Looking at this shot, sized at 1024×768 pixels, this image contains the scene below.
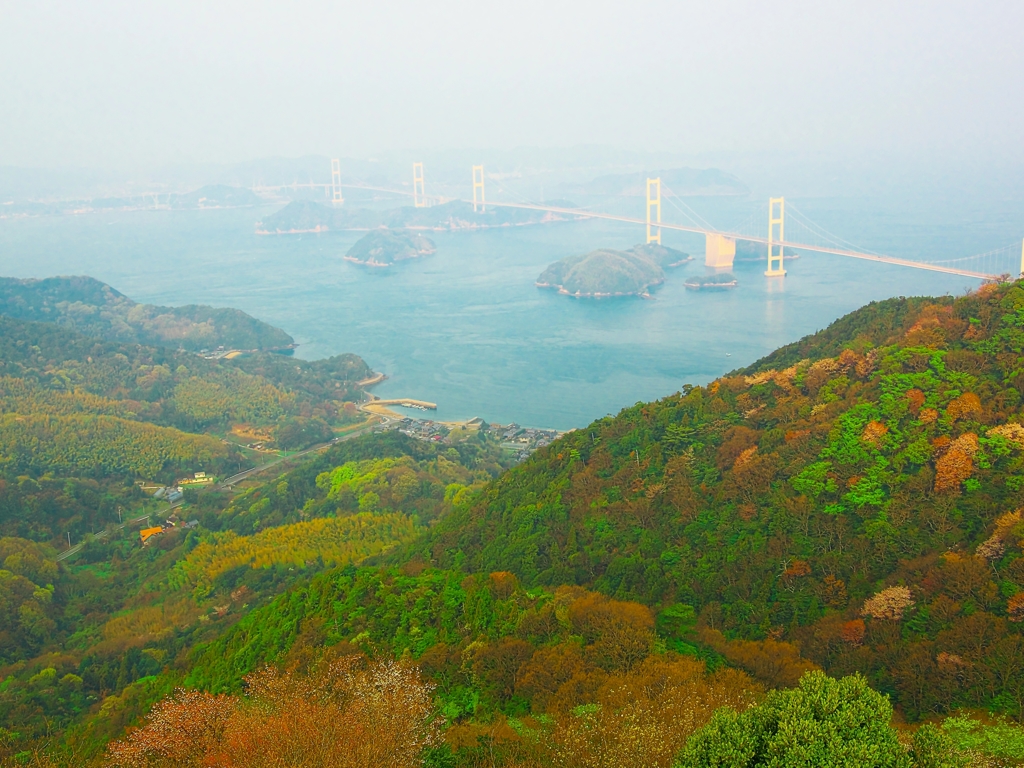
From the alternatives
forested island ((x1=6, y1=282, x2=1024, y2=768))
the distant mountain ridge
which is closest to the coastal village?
forested island ((x1=6, y1=282, x2=1024, y2=768))

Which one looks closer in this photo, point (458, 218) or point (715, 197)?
point (458, 218)

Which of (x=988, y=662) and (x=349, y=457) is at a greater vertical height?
(x=988, y=662)

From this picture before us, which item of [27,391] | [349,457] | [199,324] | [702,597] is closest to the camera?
[702,597]

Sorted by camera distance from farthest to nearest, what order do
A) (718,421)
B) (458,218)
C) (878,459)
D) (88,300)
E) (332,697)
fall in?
(458,218) < (88,300) < (718,421) < (878,459) < (332,697)

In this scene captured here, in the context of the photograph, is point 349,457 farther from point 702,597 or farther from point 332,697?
point 332,697

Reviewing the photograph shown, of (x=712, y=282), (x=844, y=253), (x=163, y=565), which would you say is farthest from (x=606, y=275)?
(x=163, y=565)

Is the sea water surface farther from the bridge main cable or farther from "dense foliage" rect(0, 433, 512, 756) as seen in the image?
"dense foliage" rect(0, 433, 512, 756)

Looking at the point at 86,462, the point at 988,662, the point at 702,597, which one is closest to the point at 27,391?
the point at 86,462

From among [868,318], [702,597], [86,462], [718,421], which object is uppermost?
[868,318]
